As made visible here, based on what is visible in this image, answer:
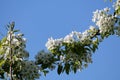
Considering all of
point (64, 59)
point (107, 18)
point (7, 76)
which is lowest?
point (7, 76)

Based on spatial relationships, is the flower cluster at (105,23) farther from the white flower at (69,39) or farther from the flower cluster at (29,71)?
the flower cluster at (29,71)

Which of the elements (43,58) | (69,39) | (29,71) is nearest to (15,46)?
(29,71)

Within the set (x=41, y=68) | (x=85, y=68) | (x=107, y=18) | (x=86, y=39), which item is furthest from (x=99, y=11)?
(x=41, y=68)

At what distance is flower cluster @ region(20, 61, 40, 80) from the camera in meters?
6.86

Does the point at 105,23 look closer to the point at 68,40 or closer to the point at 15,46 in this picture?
the point at 68,40

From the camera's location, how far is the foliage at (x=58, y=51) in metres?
7.02

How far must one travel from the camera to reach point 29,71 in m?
6.95

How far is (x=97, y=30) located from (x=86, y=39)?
0.66m

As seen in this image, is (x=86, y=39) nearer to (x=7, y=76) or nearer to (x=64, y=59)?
(x=64, y=59)

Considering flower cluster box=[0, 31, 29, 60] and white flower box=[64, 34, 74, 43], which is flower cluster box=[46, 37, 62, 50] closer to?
white flower box=[64, 34, 74, 43]

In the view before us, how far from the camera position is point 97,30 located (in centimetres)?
867

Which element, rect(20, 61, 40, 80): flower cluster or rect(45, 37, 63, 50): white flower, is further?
rect(45, 37, 63, 50): white flower

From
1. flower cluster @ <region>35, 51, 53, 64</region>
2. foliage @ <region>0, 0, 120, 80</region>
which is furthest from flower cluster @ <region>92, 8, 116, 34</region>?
flower cluster @ <region>35, 51, 53, 64</region>

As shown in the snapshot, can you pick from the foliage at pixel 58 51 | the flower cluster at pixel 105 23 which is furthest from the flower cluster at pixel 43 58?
the flower cluster at pixel 105 23
